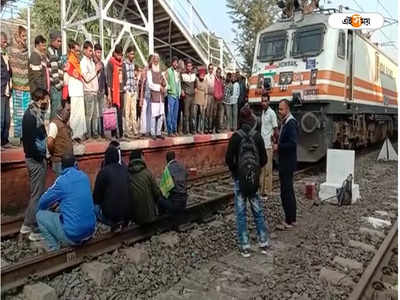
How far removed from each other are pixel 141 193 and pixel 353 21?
28.1 feet

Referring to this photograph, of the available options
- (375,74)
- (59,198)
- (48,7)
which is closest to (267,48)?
(375,74)

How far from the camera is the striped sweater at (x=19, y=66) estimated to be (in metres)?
8.20

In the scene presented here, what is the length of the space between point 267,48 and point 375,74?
4.63 m

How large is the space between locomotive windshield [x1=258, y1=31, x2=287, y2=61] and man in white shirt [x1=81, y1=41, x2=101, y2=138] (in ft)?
16.7

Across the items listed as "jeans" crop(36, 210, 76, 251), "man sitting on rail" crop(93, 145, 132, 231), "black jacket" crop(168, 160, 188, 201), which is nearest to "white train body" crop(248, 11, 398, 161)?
"black jacket" crop(168, 160, 188, 201)

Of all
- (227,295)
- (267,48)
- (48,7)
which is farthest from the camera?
(48,7)

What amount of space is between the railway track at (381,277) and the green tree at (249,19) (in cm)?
2290

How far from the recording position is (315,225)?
21.6ft

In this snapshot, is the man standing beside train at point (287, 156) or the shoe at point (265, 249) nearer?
the shoe at point (265, 249)

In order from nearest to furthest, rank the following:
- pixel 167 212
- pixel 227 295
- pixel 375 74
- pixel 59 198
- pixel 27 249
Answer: pixel 227 295 → pixel 59 198 → pixel 27 249 → pixel 167 212 → pixel 375 74

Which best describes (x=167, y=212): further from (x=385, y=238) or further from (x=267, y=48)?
(x=267, y=48)

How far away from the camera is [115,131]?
29.5 ft

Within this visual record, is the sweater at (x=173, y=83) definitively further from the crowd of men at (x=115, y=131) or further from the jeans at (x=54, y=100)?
the jeans at (x=54, y=100)

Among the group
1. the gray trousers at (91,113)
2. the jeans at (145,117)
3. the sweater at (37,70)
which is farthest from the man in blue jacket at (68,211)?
the jeans at (145,117)
